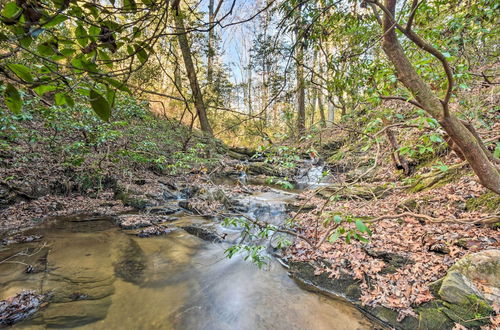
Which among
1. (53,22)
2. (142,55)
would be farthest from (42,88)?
(142,55)

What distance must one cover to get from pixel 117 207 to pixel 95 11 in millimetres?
7079

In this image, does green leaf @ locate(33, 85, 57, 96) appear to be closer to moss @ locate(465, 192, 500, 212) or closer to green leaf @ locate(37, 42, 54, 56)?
green leaf @ locate(37, 42, 54, 56)

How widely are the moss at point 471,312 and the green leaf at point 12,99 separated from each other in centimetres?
390

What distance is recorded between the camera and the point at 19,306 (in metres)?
2.89

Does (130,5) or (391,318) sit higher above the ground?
(130,5)

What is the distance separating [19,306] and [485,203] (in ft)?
22.7

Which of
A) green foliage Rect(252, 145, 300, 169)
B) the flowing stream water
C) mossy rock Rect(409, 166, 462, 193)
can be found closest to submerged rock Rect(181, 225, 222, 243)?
the flowing stream water

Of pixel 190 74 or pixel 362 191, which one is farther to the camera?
pixel 362 191

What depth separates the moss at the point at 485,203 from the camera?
3511 millimetres

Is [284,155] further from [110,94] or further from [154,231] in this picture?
[154,231]

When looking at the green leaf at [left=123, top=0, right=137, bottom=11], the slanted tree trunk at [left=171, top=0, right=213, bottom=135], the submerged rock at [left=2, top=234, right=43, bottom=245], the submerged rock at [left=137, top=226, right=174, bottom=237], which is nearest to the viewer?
the green leaf at [left=123, top=0, right=137, bottom=11]

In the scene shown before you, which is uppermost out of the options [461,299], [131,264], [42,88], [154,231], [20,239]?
[42,88]

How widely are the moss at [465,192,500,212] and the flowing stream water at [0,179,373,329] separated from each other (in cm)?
270

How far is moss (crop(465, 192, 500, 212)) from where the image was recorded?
3511 millimetres
